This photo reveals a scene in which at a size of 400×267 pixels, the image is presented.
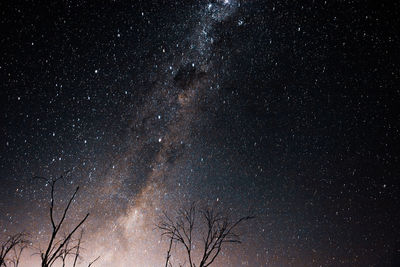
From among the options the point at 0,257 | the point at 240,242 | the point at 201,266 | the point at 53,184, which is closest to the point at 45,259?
the point at 53,184

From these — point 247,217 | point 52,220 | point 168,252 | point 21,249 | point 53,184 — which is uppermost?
point 21,249

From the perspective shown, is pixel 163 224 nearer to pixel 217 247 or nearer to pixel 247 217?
pixel 217 247

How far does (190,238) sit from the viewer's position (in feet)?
36.6

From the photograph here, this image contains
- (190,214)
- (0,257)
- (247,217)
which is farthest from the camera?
(190,214)

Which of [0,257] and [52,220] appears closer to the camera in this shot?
[52,220]

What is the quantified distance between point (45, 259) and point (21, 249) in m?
10.9

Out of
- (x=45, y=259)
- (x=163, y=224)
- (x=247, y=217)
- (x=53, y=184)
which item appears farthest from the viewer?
(x=163, y=224)

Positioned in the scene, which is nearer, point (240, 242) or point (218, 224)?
point (240, 242)

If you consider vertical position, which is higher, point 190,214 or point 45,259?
point 190,214

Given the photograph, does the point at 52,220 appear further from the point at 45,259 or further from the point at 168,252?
the point at 168,252

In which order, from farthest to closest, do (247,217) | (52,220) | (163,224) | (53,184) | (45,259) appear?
(163,224) → (247,217) → (53,184) → (52,220) → (45,259)

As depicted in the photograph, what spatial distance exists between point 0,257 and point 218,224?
8.05 metres

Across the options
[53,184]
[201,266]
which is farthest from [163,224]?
[53,184]

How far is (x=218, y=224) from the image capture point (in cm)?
1120
